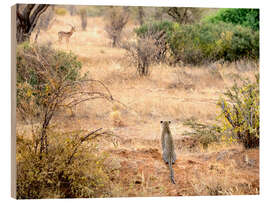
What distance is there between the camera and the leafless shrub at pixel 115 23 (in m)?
7.11

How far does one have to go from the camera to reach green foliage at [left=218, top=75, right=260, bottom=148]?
6609 mm

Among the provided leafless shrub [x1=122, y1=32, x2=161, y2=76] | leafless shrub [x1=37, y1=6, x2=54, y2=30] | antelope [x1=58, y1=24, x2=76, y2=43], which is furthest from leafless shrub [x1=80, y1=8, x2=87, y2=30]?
leafless shrub [x1=122, y1=32, x2=161, y2=76]

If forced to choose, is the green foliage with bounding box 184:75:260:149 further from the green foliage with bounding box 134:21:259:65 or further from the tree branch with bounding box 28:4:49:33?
the tree branch with bounding box 28:4:49:33

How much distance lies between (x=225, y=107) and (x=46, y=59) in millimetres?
2473

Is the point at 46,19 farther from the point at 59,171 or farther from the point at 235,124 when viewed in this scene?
the point at 235,124

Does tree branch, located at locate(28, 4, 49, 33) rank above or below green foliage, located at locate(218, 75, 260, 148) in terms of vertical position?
above

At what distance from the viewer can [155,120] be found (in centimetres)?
647

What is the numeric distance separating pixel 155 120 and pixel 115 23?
176 centimetres

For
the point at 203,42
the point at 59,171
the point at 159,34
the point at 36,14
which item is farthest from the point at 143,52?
the point at 59,171

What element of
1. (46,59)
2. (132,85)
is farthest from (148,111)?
(46,59)

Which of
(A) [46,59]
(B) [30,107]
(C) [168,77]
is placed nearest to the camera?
(B) [30,107]

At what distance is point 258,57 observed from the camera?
23.1 ft

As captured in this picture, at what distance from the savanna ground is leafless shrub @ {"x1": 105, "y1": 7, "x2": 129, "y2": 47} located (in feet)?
0.76
